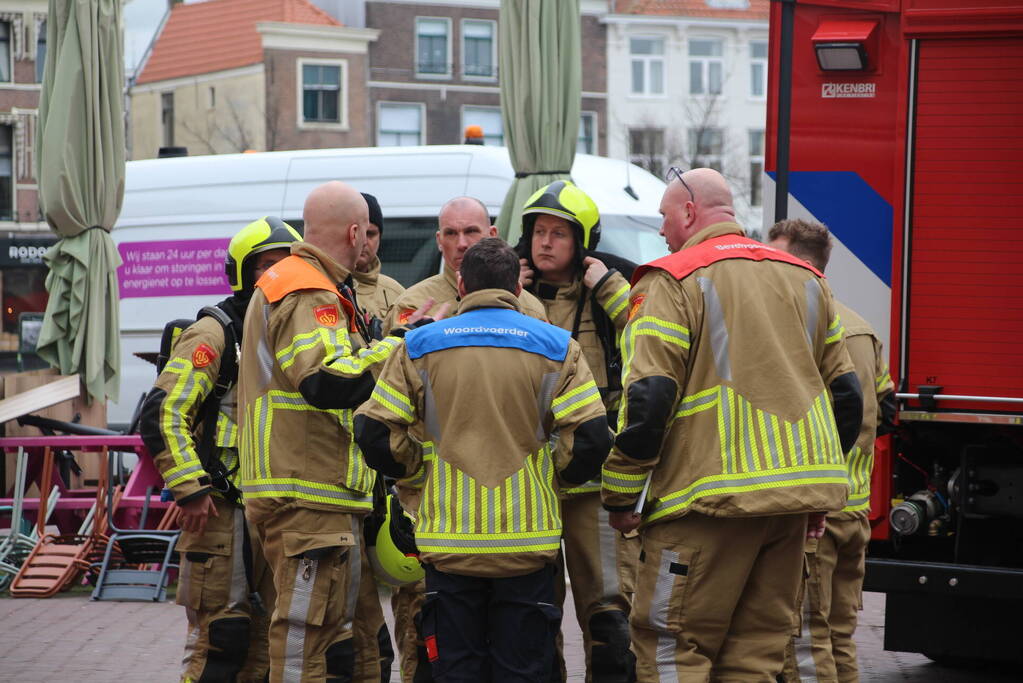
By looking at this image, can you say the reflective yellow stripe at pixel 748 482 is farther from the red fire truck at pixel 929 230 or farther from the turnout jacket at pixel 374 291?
the turnout jacket at pixel 374 291

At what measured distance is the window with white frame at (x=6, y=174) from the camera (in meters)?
40.3

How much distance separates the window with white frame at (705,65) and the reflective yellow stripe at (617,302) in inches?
1775

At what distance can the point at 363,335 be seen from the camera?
555 centimetres

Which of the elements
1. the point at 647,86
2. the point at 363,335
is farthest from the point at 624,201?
Answer: the point at 647,86

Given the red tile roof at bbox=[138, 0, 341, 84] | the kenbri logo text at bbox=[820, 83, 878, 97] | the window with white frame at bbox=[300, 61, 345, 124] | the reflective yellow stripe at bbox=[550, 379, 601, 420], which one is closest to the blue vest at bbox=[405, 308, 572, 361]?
the reflective yellow stripe at bbox=[550, 379, 601, 420]

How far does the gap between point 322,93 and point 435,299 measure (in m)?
39.1

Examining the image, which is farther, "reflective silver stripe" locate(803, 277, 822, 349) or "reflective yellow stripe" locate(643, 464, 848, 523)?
"reflective silver stripe" locate(803, 277, 822, 349)

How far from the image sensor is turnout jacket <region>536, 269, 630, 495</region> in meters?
5.98

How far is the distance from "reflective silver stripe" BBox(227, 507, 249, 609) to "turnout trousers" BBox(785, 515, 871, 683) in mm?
2009

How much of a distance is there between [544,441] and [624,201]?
276 inches

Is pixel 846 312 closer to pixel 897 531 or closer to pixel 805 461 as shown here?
pixel 897 531

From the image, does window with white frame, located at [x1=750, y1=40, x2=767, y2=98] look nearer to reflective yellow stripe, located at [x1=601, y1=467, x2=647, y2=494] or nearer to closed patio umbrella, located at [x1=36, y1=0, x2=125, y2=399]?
closed patio umbrella, located at [x1=36, y1=0, x2=125, y2=399]

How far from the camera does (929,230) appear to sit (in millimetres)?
6000

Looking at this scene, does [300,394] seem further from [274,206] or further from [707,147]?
[707,147]
